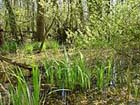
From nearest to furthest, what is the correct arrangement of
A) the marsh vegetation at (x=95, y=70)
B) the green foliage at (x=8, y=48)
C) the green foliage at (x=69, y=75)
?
the marsh vegetation at (x=95, y=70), the green foliage at (x=69, y=75), the green foliage at (x=8, y=48)

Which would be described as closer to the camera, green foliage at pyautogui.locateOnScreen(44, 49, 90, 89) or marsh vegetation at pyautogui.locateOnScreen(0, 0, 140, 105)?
marsh vegetation at pyautogui.locateOnScreen(0, 0, 140, 105)

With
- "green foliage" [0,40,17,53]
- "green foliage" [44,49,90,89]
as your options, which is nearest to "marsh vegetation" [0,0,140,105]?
"green foliage" [44,49,90,89]

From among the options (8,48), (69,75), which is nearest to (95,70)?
(69,75)

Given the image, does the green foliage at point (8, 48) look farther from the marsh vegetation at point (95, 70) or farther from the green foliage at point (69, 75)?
the green foliage at point (69, 75)

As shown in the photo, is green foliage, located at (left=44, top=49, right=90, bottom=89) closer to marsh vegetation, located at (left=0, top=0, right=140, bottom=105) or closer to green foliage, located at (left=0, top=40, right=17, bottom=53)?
marsh vegetation, located at (left=0, top=0, right=140, bottom=105)

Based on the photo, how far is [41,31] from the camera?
12.8 m

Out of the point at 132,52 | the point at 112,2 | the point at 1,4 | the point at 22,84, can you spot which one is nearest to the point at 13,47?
the point at 1,4

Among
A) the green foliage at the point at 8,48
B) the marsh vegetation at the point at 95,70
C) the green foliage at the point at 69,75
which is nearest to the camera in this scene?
the marsh vegetation at the point at 95,70

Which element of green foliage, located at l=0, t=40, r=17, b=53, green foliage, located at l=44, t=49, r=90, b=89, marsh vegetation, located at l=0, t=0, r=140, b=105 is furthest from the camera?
green foliage, located at l=0, t=40, r=17, b=53

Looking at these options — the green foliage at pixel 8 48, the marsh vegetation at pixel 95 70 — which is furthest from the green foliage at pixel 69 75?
the green foliage at pixel 8 48

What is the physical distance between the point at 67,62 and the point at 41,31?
7.31 metres

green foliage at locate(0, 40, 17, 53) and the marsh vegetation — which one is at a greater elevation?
the marsh vegetation

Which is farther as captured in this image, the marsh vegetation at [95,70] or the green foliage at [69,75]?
the green foliage at [69,75]

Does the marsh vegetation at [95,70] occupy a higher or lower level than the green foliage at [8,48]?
higher
